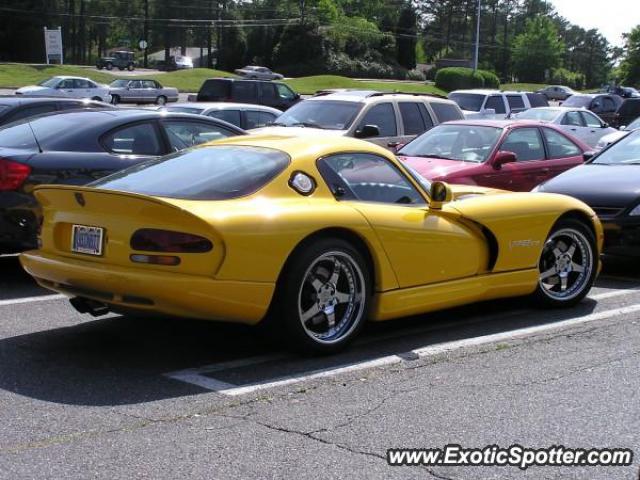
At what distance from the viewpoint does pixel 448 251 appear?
20.9ft

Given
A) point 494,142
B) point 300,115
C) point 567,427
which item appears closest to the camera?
point 567,427

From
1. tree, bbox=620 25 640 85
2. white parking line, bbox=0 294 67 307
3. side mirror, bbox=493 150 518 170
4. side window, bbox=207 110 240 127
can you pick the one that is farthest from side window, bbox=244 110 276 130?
tree, bbox=620 25 640 85

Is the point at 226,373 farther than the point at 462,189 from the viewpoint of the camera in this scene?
No

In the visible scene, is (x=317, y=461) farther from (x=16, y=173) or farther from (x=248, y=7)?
(x=248, y=7)

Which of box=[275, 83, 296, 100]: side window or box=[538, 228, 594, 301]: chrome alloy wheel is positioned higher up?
box=[275, 83, 296, 100]: side window

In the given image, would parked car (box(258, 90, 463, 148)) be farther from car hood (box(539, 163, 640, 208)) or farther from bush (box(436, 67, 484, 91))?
bush (box(436, 67, 484, 91))

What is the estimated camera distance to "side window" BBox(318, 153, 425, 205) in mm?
6016

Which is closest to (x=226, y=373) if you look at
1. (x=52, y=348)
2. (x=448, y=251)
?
(x=52, y=348)

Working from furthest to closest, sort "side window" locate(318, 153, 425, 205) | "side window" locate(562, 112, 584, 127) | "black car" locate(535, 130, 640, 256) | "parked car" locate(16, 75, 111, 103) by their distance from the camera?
"parked car" locate(16, 75, 111, 103) < "side window" locate(562, 112, 584, 127) < "black car" locate(535, 130, 640, 256) < "side window" locate(318, 153, 425, 205)

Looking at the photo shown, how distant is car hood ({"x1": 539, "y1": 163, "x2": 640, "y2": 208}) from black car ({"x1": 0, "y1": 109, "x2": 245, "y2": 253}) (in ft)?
11.8

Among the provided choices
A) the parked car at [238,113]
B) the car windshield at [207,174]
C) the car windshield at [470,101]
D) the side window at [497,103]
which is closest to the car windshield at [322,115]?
the parked car at [238,113]

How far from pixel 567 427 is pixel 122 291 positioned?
2548mm

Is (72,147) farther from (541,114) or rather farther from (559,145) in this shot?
(541,114)

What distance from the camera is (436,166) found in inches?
439
